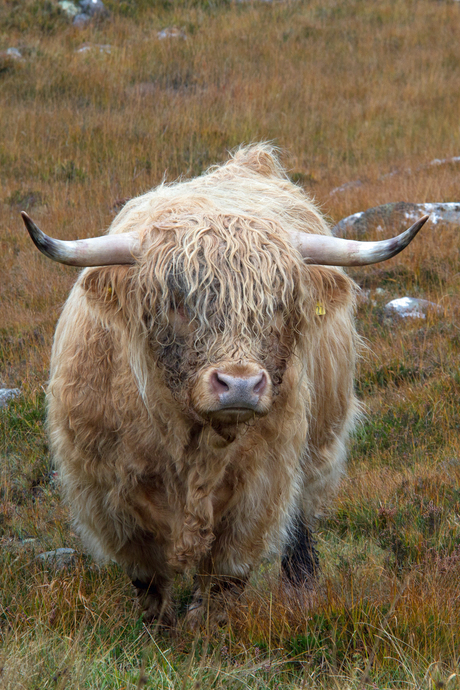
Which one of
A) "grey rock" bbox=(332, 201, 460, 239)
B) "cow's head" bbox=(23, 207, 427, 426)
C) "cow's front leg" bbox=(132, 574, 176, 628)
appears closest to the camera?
"cow's head" bbox=(23, 207, 427, 426)

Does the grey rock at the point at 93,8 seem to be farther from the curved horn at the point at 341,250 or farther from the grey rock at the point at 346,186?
the curved horn at the point at 341,250

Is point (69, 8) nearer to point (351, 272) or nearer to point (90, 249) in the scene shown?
point (351, 272)

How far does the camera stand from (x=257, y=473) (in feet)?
9.41

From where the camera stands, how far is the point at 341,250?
8.59ft

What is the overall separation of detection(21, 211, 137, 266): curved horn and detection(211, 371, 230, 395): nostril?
569mm

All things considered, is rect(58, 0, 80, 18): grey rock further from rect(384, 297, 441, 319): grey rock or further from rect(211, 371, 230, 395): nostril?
rect(211, 371, 230, 395): nostril

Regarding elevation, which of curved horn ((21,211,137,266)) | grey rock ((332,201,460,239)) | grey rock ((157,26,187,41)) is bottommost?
grey rock ((332,201,460,239))

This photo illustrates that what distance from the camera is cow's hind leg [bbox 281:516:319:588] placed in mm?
3607

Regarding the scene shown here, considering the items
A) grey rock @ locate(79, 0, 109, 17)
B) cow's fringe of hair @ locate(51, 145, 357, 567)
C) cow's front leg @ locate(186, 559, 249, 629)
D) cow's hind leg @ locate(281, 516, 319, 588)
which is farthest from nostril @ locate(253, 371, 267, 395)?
grey rock @ locate(79, 0, 109, 17)

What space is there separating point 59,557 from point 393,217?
432 centimetres

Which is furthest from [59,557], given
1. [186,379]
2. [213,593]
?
[186,379]

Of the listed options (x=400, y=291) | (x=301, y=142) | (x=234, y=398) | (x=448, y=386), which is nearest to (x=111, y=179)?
(x=301, y=142)

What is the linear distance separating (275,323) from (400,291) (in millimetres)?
3559

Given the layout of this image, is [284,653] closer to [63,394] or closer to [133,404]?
[133,404]
